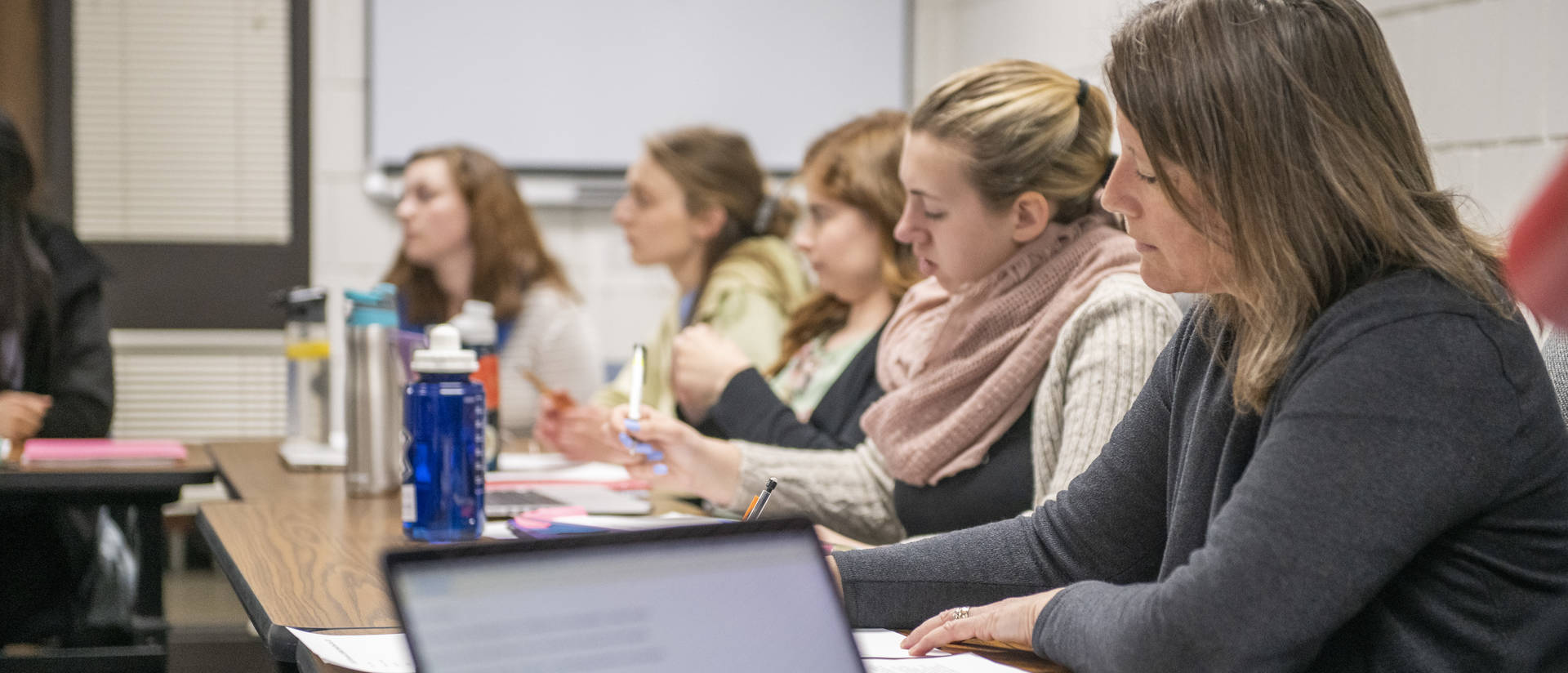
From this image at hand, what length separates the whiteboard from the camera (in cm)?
376

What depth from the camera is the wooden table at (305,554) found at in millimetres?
937

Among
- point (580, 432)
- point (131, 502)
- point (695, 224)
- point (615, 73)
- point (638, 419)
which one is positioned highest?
point (615, 73)

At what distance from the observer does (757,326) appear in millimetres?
2318

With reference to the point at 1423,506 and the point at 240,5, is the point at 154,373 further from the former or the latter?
the point at 1423,506

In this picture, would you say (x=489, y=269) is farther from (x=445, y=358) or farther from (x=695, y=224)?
(x=445, y=358)

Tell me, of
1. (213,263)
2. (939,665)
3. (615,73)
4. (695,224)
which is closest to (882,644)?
(939,665)

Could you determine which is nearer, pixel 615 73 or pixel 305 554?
pixel 305 554

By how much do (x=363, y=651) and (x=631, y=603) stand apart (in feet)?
1.07

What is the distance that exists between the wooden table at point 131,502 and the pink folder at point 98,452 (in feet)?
0.11

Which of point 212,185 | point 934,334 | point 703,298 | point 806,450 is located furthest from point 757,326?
point 212,185

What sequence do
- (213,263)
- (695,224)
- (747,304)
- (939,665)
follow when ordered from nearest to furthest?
(939,665) < (747,304) < (695,224) < (213,263)

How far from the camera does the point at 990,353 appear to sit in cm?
140

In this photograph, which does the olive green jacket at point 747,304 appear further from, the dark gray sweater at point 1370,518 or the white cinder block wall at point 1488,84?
the dark gray sweater at point 1370,518

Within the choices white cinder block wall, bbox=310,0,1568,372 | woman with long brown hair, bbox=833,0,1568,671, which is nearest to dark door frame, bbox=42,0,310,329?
white cinder block wall, bbox=310,0,1568,372
